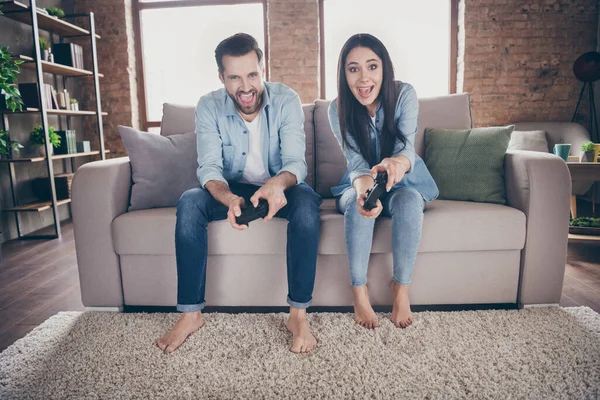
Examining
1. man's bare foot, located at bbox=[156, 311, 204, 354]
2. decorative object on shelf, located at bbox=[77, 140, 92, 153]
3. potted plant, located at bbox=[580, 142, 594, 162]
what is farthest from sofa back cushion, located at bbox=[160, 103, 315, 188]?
decorative object on shelf, located at bbox=[77, 140, 92, 153]

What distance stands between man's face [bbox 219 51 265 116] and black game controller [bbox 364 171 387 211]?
60 cm

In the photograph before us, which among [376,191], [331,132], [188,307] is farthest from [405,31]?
[188,307]

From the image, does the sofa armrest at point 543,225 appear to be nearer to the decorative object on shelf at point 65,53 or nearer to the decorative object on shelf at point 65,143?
the decorative object on shelf at point 65,143

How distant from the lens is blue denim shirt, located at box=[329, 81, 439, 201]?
166cm

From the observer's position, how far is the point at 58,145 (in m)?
3.63

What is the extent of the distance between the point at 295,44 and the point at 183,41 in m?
1.35

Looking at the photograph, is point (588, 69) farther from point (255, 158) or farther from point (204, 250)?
point (204, 250)

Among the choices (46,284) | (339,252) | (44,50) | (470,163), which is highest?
(44,50)

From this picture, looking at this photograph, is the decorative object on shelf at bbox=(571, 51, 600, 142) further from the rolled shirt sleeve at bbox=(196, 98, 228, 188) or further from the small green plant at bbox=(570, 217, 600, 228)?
the rolled shirt sleeve at bbox=(196, 98, 228, 188)

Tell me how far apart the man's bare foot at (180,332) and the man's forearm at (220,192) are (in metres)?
0.42

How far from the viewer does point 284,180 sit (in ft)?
5.09

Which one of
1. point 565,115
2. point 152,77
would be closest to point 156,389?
point 152,77

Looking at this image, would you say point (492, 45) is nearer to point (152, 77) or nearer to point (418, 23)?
point (418, 23)

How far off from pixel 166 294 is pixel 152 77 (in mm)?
3831
